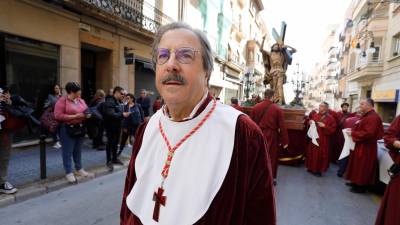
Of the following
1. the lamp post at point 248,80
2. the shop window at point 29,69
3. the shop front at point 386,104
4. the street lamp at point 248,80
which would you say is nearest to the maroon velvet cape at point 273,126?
the shop window at point 29,69

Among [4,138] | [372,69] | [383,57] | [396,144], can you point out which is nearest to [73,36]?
[4,138]

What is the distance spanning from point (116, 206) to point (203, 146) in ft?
11.7

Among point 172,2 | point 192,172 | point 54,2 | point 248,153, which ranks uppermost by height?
point 172,2

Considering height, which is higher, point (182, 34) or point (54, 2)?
point (54, 2)

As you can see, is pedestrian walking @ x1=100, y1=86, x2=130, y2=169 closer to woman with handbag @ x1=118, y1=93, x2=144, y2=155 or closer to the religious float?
woman with handbag @ x1=118, y1=93, x2=144, y2=155

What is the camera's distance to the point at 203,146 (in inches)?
52.3

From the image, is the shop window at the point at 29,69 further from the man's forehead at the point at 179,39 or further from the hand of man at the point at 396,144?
the hand of man at the point at 396,144

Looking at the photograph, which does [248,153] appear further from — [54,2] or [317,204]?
[54,2]

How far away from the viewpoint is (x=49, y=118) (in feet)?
20.3

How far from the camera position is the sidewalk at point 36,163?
508 centimetres

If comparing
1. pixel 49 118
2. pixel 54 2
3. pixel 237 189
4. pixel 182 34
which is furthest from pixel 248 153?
pixel 54 2

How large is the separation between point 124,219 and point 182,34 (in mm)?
1192

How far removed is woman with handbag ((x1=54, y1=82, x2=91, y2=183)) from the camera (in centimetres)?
498

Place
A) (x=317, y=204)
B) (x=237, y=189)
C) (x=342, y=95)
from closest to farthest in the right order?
(x=237, y=189) → (x=317, y=204) → (x=342, y=95)
